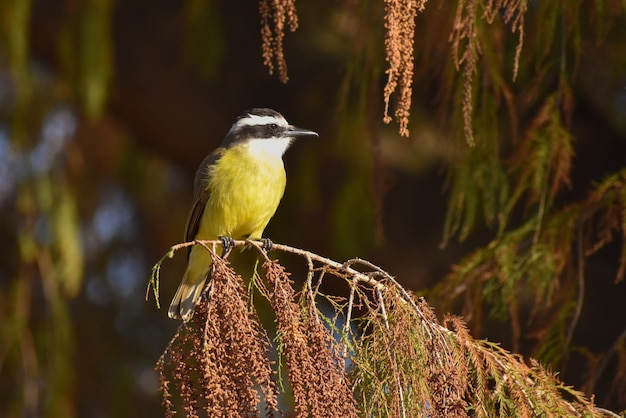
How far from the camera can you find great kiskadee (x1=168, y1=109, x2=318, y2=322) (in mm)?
3887

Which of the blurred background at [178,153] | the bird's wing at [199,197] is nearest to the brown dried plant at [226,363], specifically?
the blurred background at [178,153]

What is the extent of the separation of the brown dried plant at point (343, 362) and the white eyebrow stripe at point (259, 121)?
7.27 feet

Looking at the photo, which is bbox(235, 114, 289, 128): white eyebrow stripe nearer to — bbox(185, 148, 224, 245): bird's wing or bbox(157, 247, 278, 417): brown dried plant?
bbox(185, 148, 224, 245): bird's wing

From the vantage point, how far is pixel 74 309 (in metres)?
5.67

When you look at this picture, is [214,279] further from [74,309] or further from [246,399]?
[74,309]

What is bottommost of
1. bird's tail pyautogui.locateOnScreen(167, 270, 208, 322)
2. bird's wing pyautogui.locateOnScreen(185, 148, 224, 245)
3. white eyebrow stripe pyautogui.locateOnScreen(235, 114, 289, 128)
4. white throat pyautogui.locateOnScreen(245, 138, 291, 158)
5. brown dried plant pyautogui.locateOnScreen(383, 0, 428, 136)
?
bird's tail pyautogui.locateOnScreen(167, 270, 208, 322)

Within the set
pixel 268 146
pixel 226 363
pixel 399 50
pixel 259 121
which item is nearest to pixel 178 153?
pixel 259 121

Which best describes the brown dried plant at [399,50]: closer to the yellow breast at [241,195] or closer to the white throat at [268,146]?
the yellow breast at [241,195]

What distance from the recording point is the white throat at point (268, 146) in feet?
13.4

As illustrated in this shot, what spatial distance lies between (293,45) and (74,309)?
1923 millimetres

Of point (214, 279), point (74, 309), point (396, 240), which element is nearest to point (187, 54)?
point (396, 240)

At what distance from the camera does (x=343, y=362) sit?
1820 mm

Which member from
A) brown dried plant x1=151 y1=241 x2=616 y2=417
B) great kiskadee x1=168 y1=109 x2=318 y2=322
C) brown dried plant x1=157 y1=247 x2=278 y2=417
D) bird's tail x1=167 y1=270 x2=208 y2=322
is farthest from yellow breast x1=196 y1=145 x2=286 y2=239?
brown dried plant x1=157 y1=247 x2=278 y2=417

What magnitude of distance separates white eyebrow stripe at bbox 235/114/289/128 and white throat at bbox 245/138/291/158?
11 centimetres
